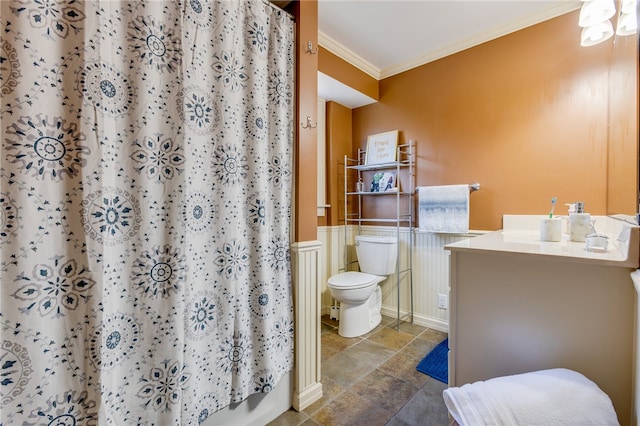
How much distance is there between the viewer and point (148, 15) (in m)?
0.97

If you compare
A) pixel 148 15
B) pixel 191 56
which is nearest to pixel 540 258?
pixel 191 56

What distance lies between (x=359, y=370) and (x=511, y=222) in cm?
156

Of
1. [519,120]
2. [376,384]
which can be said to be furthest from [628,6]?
[376,384]

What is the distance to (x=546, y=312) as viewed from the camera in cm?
94

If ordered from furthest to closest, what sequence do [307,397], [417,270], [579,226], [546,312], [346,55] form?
[417,270] → [346,55] → [307,397] → [579,226] → [546,312]

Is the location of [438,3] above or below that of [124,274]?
above

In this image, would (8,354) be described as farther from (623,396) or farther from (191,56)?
(623,396)

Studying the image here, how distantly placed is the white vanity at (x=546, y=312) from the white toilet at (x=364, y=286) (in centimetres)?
107

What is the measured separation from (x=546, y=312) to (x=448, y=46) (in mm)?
2266

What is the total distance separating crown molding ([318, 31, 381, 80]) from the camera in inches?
86.6

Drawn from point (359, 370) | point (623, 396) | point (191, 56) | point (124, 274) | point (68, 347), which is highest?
point (191, 56)

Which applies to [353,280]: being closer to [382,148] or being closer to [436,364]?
[436,364]

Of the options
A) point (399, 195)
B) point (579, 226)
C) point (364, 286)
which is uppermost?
point (399, 195)

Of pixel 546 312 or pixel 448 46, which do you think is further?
pixel 448 46
